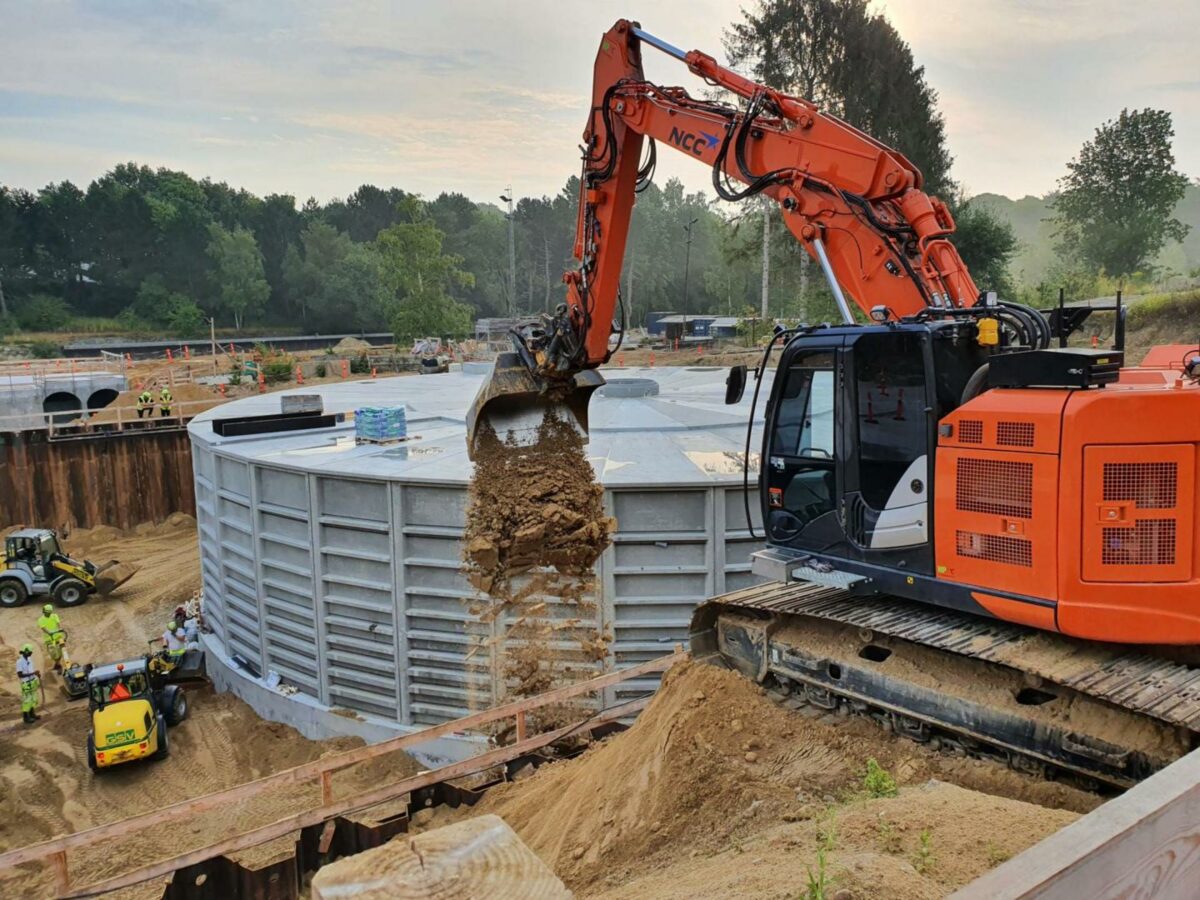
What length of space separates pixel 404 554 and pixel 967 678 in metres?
7.48

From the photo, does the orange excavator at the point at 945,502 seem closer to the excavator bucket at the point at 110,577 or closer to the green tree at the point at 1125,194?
the excavator bucket at the point at 110,577

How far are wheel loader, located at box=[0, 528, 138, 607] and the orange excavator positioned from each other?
57.1ft

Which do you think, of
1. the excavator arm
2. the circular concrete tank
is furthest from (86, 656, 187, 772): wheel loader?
the excavator arm

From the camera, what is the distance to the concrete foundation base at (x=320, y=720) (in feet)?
35.6

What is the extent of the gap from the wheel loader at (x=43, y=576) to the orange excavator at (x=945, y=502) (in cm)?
1740

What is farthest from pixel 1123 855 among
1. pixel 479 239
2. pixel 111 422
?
pixel 479 239

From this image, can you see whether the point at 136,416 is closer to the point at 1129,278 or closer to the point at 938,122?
the point at 938,122

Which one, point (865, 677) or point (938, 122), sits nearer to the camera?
point (865, 677)

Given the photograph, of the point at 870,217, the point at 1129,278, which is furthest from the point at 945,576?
the point at 1129,278

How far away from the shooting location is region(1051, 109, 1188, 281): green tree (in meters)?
45.3

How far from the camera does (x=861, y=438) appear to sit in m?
5.70

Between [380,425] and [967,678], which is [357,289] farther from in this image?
[967,678]

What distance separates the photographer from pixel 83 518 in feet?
78.8

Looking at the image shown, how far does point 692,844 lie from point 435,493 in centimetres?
667
